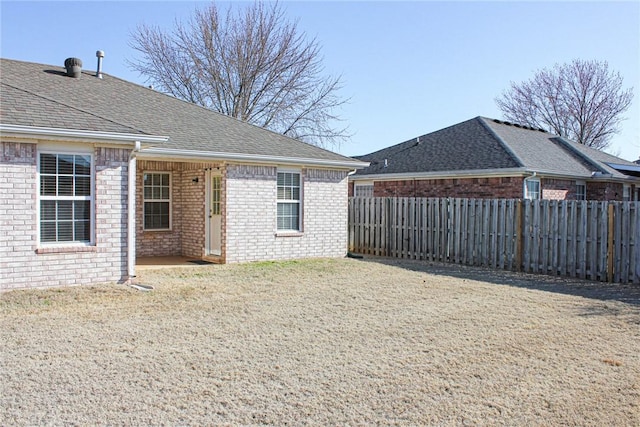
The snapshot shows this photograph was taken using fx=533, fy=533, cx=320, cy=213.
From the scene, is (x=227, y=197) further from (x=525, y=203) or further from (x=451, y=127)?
(x=451, y=127)

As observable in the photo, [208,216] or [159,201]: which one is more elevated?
[159,201]

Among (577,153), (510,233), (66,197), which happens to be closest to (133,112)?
(66,197)

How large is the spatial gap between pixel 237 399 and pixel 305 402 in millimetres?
595

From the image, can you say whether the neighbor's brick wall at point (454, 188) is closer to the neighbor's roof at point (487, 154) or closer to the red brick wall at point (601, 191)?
the neighbor's roof at point (487, 154)

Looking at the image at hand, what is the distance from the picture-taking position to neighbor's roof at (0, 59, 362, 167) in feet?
32.5

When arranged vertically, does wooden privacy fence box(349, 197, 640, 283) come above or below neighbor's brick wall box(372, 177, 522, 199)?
below

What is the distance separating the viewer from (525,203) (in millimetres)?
13461

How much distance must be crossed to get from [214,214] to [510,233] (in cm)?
772

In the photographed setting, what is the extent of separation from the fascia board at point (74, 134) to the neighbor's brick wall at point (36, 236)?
0.98ft

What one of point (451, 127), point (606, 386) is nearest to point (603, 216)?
point (606, 386)

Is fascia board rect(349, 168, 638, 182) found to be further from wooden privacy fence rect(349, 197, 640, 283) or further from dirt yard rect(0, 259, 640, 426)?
dirt yard rect(0, 259, 640, 426)

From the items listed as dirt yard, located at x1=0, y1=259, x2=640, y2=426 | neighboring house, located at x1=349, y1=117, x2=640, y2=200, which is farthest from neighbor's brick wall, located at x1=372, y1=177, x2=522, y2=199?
dirt yard, located at x1=0, y1=259, x2=640, y2=426

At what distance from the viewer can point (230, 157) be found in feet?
42.0

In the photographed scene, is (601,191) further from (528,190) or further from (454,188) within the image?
(454,188)
